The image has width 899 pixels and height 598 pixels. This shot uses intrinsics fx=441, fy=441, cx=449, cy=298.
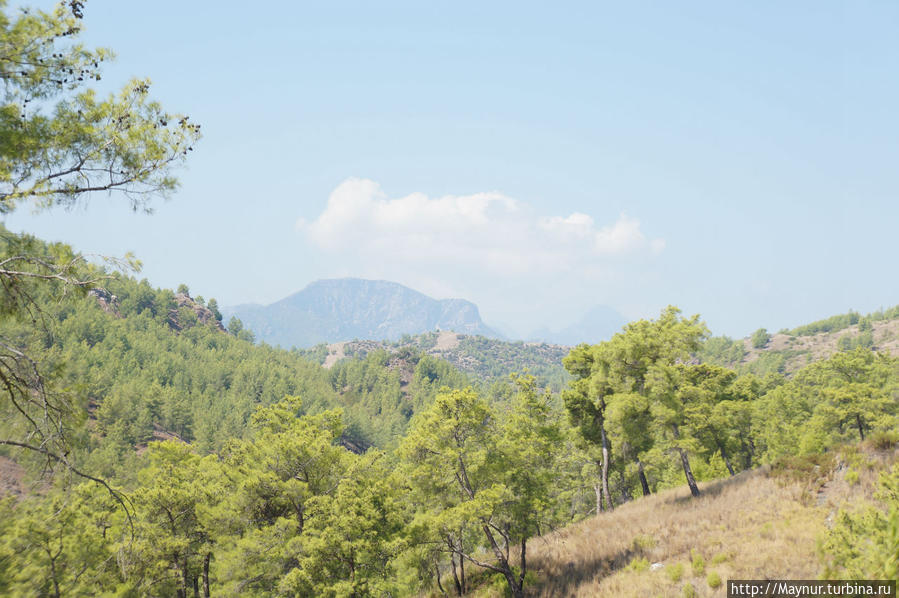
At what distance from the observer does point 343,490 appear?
1923 centimetres

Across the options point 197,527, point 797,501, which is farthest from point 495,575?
point 197,527

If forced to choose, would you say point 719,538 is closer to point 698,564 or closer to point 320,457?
point 698,564

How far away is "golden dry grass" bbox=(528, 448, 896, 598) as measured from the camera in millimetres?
13602

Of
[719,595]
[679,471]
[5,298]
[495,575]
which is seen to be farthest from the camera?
[679,471]

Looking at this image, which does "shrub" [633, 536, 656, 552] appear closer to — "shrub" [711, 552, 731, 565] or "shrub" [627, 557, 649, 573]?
"shrub" [627, 557, 649, 573]

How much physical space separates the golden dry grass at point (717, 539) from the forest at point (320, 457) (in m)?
1.50

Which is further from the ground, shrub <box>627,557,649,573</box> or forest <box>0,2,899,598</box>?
forest <box>0,2,899,598</box>

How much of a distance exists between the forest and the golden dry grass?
1.50m

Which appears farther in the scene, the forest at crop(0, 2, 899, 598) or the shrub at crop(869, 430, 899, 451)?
the shrub at crop(869, 430, 899, 451)

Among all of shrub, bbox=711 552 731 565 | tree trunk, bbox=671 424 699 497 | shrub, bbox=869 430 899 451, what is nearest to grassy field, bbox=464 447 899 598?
shrub, bbox=711 552 731 565

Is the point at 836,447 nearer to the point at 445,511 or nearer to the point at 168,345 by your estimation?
the point at 445,511

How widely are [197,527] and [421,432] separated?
13925 millimetres

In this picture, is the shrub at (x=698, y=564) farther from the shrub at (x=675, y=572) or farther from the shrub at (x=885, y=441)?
the shrub at (x=885, y=441)

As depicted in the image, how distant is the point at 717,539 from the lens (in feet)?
53.8
